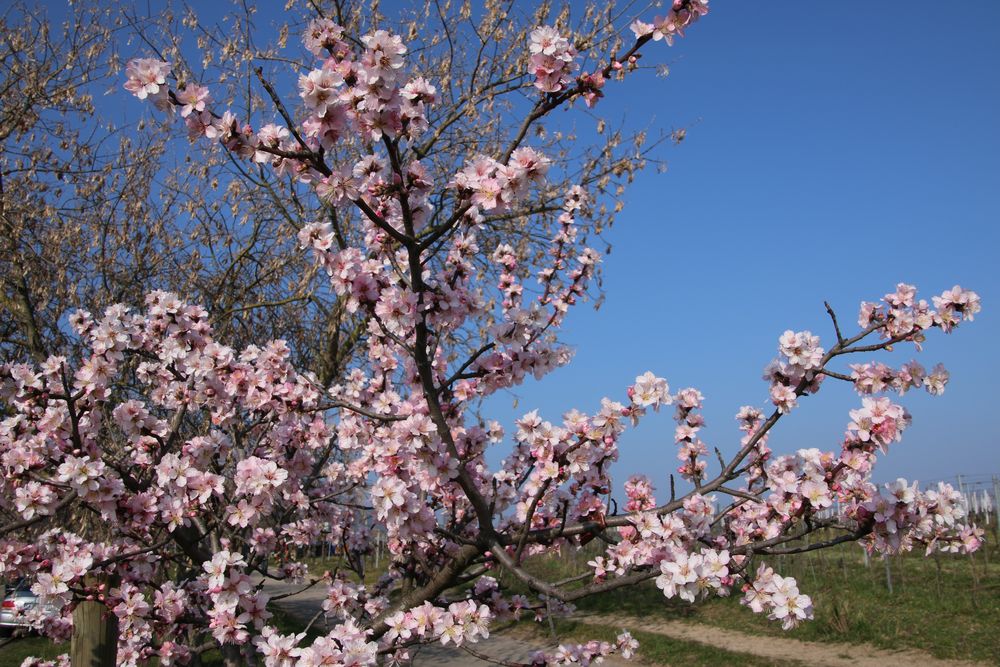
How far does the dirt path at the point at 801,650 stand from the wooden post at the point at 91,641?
7.83 meters

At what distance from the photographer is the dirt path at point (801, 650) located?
8.84m

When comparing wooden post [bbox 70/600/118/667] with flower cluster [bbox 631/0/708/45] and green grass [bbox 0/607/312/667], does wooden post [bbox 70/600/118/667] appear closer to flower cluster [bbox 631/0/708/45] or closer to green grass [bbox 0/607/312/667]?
green grass [bbox 0/607/312/667]

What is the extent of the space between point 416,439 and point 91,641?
4.26 m

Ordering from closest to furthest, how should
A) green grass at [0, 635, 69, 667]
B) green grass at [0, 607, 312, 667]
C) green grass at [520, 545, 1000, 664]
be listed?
green grass at [520, 545, 1000, 664] < green grass at [0, 607, 312, 667] < green grass at [0, 635, 69, 667]

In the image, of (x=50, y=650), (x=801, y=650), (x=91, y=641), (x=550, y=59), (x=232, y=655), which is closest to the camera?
(x=550, y=59)

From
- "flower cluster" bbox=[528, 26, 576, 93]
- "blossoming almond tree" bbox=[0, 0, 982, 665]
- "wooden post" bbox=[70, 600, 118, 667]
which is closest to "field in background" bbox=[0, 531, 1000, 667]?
"wooden post" bbox=[70, 600, 118, 667]

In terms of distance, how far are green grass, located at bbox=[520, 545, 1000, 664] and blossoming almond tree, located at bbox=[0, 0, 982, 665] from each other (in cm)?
634

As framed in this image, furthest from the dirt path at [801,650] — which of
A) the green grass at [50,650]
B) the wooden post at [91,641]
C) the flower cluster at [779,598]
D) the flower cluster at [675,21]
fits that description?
the flower cluster at [675,21]

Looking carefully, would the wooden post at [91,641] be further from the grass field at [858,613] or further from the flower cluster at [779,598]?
the flower cluster at [779,598]

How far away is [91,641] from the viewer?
5461 mm

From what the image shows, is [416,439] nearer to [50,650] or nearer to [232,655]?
[232,655]

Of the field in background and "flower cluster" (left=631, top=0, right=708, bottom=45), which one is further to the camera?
the field in background

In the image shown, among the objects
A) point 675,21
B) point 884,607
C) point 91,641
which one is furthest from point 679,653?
point 675,21

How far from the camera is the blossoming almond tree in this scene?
94.2 inches
